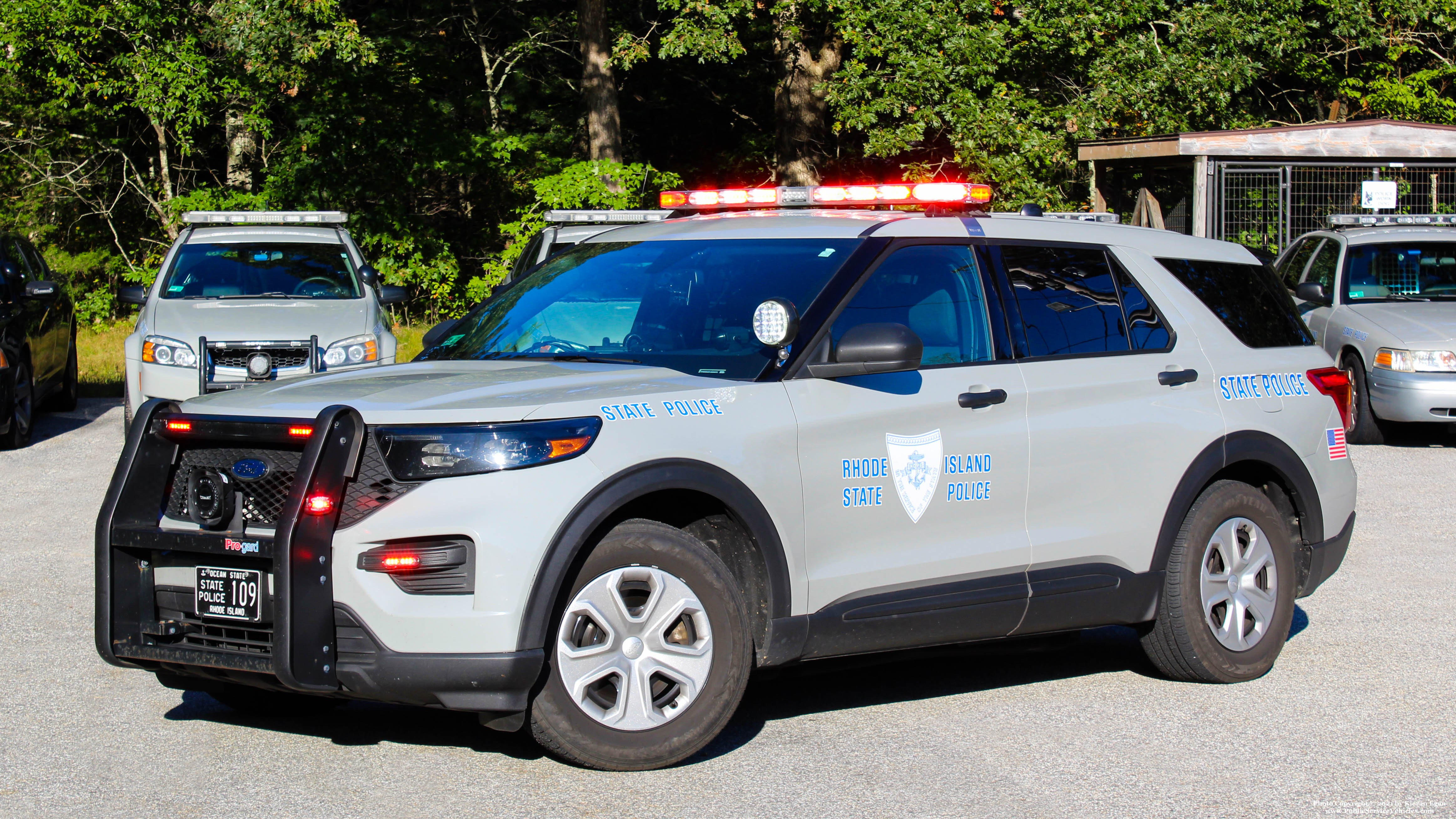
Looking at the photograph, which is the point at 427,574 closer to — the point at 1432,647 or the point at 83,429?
the point at 1432,647

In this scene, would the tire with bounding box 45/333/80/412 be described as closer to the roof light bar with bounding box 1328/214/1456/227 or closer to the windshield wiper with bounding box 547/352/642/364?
the windshield wiper with bounding box 547/352/642/364

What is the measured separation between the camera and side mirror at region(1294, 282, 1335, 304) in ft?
44.9

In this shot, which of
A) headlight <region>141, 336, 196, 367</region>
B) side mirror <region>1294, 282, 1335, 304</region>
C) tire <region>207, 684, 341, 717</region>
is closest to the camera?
tire <region>207, 684, 341, 717</region>

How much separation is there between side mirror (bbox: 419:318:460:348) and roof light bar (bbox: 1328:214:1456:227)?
11.6 m

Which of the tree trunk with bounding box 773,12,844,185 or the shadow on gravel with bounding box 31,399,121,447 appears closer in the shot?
the shadow on gravel with bounding box 31,399,121,447

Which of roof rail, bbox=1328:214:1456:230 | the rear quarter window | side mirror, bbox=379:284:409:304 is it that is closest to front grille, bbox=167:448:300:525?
the rear quarter window

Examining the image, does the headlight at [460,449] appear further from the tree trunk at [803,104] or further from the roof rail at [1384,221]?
the tree trunk at [803,104]

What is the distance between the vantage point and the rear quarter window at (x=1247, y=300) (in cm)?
631

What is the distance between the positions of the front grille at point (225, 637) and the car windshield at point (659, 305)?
4.72 ft

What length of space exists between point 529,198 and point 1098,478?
21.6 metres

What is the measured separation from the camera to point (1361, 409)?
13.5m

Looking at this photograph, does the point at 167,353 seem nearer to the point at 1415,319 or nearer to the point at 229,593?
the point at 229,593

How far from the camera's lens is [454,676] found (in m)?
4.35

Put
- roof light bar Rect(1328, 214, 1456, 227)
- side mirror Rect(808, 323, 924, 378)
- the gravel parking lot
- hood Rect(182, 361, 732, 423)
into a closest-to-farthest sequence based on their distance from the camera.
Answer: hood Rect(182, 361, 732, 423), the gravel parking lot, side mirror Rect(808, 323, 924, 378), roof light bar Rect(1328, 214, 1456, 227)
